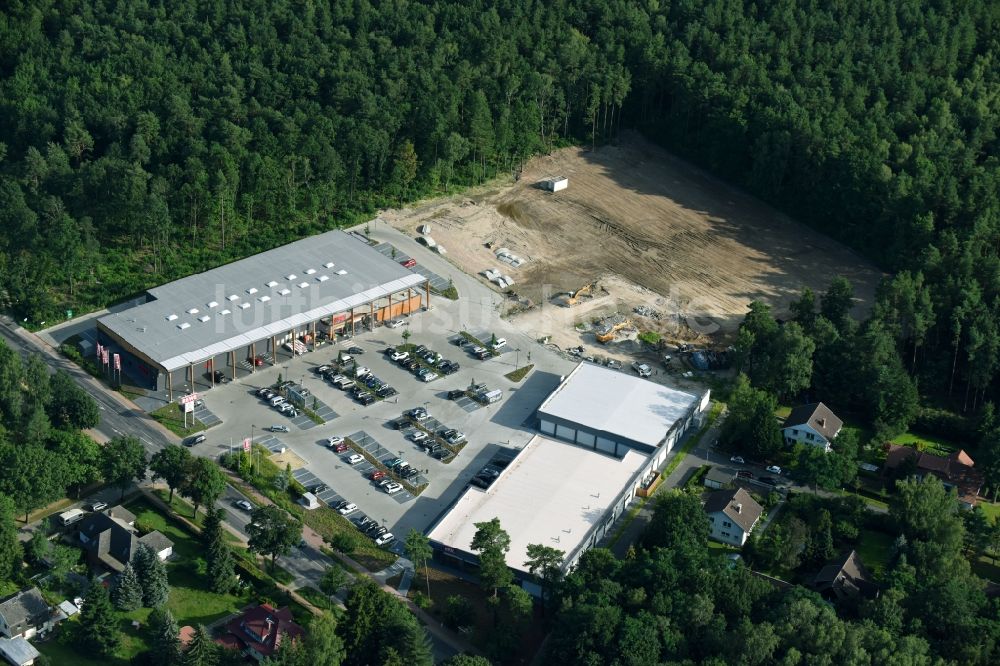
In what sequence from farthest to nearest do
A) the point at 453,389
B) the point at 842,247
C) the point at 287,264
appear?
the point at 842,247
the point at 287,264
the point at 453,389

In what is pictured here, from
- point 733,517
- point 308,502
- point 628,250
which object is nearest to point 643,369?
point 733,517

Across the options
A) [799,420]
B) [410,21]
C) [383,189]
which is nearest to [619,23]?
[410,21]

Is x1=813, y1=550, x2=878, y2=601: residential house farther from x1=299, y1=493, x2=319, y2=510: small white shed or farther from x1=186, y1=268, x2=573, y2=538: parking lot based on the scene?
x1=299, y1=493, x2=319, y2=510: small white shed

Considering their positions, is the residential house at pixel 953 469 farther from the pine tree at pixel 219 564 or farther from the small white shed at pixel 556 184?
the small white shed at pixel 556 184

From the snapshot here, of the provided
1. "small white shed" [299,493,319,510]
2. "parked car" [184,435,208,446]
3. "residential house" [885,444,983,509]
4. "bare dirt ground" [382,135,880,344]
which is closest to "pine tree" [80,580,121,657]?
"small white shed" [299,493,319,510]

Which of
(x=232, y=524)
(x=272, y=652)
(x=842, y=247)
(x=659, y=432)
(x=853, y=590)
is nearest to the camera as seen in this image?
(x=272, y=652)

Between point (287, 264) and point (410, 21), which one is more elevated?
point (410, 21)

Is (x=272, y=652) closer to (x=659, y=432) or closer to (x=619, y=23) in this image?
(x=659, y=432)
